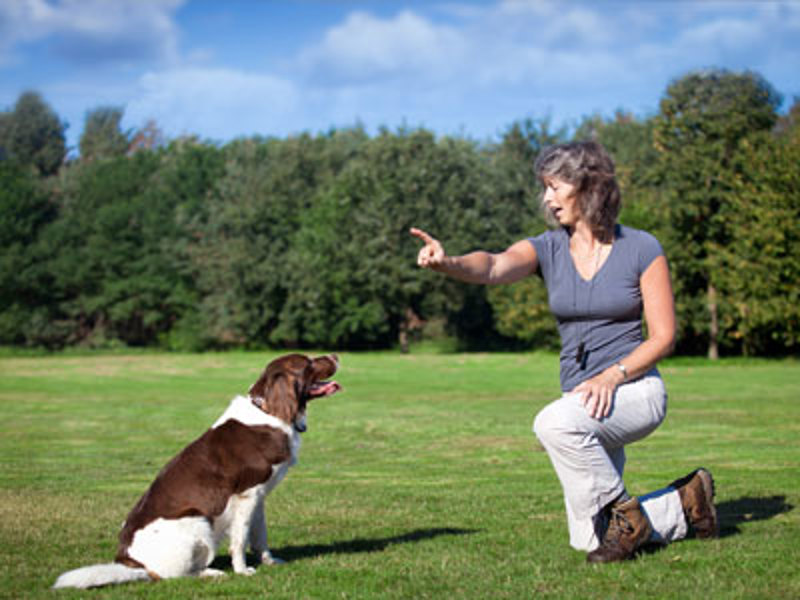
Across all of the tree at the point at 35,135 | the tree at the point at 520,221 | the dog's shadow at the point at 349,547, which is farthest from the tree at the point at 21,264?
the dog's shadow at the point at 349,547

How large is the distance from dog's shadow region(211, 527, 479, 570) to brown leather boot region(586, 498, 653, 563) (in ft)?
5.27

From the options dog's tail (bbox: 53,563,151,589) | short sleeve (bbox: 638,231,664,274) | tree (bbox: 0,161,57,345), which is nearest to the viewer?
dog's tail (bbox: 53,563,151,589)

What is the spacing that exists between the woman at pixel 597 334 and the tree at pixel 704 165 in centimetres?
4209

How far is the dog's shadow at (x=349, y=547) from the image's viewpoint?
7.07 meters

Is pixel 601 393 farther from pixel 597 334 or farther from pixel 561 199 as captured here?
pixel 561 199

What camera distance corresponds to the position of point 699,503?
23.1ft

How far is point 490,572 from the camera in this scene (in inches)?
242

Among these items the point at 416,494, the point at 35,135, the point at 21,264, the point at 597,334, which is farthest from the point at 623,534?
the point at 35,135

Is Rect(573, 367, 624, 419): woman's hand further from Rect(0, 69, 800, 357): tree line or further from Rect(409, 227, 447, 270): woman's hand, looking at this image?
Rect(0, 69, 800, 357): tree line

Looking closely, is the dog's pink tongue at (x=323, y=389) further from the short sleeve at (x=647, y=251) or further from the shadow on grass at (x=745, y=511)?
the shadow on grass at (x=745, y=511)

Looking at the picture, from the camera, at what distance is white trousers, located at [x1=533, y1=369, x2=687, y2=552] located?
6352mm

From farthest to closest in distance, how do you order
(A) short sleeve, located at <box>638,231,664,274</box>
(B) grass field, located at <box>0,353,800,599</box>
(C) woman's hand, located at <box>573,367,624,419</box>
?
(A) short sleeve, located at <box>638,231,664,274</box>, (C) woman's hand, located at <box>573,367,624,419</box>, (B) grass field, located at <box>0,353,800,599</box>

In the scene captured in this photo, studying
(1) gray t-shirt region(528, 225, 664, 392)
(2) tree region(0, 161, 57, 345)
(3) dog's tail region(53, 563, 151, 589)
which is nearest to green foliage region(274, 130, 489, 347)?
(2) tree region(0, 161, 57, 345)

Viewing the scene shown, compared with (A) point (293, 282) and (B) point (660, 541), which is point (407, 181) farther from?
(B) point (660, 541)
